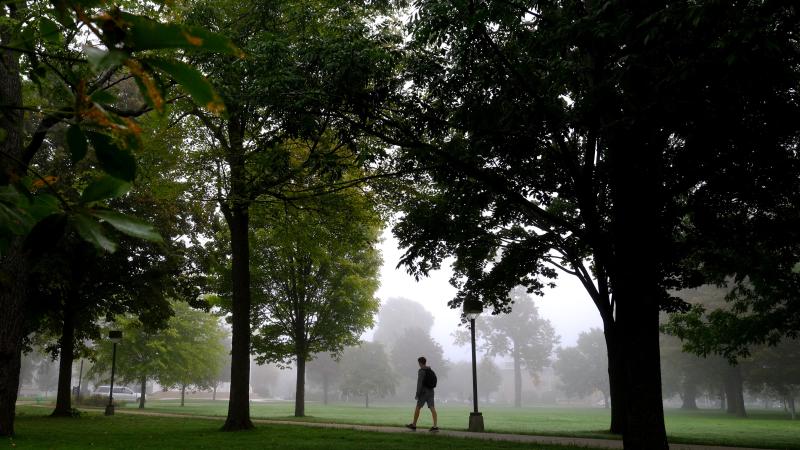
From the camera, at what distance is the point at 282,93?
25.1 ft

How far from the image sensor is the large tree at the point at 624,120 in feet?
20.1

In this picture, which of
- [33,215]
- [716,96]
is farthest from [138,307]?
[33,215]

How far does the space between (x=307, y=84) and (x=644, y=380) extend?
622 cm

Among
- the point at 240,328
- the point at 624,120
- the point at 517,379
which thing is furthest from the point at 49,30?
the point at 517,379

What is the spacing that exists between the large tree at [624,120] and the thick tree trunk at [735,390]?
38640 millimetres

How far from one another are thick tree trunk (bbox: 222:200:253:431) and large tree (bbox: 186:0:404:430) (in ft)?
0.08

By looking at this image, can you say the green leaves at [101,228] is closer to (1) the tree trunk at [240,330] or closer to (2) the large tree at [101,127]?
(2) the large tree at [101,127]

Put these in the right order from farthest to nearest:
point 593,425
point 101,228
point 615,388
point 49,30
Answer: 1. point 593,425
2. point 615,388
3. point 49,30
4. point 101,228

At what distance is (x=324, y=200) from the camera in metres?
13.2

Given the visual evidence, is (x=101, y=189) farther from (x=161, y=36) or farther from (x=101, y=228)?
(x=161, y=36)

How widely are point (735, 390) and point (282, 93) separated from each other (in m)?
48.2

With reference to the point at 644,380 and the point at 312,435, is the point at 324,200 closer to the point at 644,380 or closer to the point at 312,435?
the point at 312,435

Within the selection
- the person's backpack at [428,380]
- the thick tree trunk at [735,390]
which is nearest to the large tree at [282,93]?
the person's backpack at [428,380]

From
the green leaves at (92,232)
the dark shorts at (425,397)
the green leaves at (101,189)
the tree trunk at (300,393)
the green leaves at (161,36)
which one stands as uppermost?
the green leaves at (161,36)
